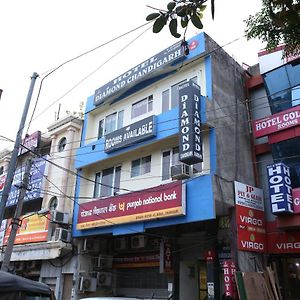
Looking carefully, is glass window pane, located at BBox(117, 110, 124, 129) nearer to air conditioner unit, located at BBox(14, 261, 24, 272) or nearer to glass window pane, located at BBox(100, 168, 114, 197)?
glass window pane, located at BBox(100, 168, 114, 197)

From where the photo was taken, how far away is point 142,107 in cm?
1725

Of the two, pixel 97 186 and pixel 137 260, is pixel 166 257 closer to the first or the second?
pixel 137 260

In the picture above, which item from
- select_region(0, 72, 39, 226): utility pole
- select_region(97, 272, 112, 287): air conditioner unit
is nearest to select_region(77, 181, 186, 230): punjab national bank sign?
select_region(97, 272, 112, 287): air conditioner unit

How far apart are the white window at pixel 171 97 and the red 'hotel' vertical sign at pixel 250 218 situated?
4318mm

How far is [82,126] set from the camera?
19891 mm

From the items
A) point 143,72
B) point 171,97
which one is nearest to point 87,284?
point 171,97

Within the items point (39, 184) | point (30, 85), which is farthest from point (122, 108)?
point (39, 184)

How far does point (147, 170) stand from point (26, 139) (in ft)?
33.3

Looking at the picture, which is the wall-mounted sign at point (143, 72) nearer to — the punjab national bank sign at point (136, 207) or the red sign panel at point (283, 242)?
the punjab national bank sign at point (136, 207)

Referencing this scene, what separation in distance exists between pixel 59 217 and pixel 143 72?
735 centimetres

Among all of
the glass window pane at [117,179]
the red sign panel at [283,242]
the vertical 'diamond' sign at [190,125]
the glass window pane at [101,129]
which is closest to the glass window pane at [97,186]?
the glass window pane at [117,179]

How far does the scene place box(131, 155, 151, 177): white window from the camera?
16053 millimetres

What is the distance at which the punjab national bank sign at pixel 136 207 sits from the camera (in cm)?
1308

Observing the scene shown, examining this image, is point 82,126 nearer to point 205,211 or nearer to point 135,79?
point 135,79
